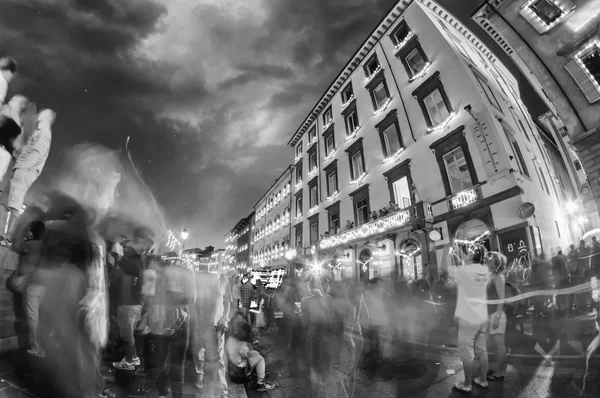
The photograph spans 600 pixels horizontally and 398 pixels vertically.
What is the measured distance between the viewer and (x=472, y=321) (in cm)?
395

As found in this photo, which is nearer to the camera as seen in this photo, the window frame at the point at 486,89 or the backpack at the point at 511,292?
the backpack at the point at 511,292

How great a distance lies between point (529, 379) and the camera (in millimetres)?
4242

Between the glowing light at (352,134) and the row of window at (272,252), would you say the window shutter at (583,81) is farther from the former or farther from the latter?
the row of window at (272,252)

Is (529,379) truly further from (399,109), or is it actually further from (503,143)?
(399,109)

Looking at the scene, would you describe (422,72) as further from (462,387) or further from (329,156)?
(462,387)

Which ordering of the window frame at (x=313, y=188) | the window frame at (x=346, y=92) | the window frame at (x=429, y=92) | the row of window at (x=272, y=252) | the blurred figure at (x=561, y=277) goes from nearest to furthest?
1. the blurred figure at (x=561, y=277)
2. the window frame at (x=429, y=92)
3. the window frame at (x=346, y=92)
4. the window frame at (x=313, y=188)
5. the row of window at (x=272, y=252)

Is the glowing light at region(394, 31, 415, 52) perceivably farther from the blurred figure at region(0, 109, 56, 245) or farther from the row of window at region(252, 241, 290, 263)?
the row of window at region(252, 241, 290, 263)

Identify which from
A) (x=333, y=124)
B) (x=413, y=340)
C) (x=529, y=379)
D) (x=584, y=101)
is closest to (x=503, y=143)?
(x=584, y=101)

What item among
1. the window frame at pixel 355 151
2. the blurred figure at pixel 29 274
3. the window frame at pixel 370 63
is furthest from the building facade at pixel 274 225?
the blurred figure at pixel 29 274

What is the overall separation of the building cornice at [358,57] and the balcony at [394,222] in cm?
1383

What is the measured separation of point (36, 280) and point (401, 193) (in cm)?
1642

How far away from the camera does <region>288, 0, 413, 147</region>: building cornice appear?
1747 cm

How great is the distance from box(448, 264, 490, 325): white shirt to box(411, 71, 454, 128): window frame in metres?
12.0

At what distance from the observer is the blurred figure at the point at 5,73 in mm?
3447
